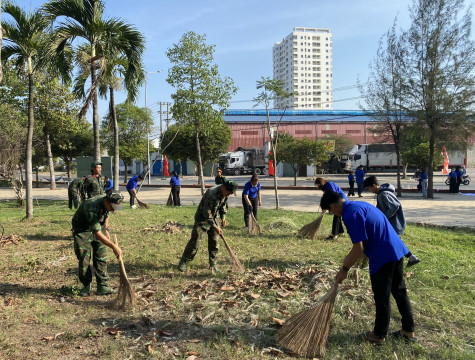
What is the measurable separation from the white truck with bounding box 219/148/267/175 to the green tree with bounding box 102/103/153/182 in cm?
1310

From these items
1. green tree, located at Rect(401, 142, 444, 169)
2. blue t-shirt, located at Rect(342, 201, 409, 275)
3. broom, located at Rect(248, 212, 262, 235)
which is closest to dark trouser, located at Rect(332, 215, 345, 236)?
broom, located at Rect(248, 212, 262, 235)

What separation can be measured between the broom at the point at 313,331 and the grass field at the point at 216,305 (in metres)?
0.14

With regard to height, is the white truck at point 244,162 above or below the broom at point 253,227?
above

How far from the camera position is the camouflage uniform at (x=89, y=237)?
496 centimetres

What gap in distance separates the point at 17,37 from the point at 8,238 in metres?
5.52

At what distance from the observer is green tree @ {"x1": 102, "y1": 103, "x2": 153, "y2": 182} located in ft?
106

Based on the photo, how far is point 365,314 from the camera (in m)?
4.34

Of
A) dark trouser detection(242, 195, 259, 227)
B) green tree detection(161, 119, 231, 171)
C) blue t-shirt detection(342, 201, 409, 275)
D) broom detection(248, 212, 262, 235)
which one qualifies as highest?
green tree detection(161, 119, 231, 171)

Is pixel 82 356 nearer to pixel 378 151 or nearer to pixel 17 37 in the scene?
pixel 17 37

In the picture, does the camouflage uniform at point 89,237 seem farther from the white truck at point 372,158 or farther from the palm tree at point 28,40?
the white truck at point 372,158

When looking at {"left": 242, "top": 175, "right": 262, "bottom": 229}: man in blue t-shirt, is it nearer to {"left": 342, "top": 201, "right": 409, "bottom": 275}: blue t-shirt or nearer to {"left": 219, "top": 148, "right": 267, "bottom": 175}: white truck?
{"left": 342, "top": 201, "right": 409, "bottom": 275}: blue t-shirt

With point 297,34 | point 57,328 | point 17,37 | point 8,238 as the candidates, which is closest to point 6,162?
point 17,37

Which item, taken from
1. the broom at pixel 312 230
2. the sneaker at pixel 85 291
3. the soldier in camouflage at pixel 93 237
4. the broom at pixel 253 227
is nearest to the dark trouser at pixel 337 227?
the broom at pixel 312 230

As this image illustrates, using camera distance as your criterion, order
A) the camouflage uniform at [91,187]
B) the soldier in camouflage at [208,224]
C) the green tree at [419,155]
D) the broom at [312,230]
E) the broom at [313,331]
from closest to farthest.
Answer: the broom at [313,331], the soldier in camouflage at [208,224], the camouflage uniform at [91,187], the broom at [312,230], the green tree at [419,155]
